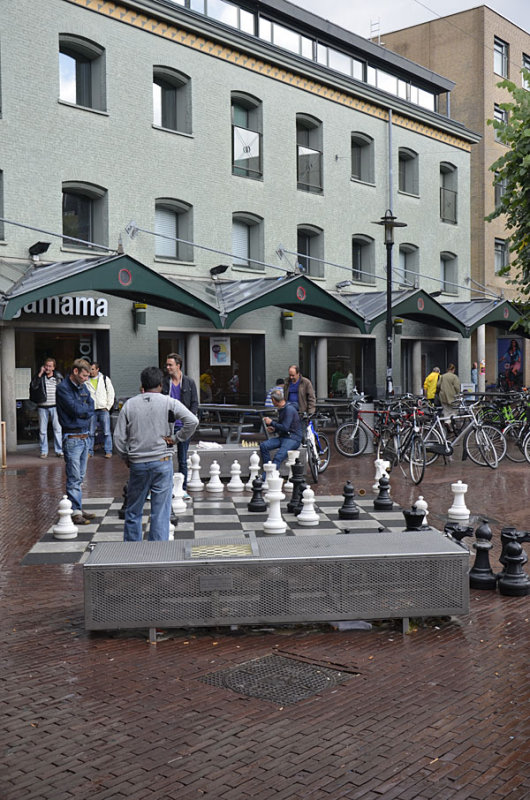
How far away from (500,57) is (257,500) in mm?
34146

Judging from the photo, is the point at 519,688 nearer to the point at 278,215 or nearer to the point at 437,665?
the point at 437,665

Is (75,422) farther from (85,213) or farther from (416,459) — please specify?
(85,213)

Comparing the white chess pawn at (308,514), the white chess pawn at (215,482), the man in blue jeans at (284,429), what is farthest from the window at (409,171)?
the white chess pawn at (308,514)

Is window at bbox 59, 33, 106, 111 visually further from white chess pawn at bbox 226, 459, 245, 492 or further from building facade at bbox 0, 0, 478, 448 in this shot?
white chess pawn at bbox 226, 459, 245, 492

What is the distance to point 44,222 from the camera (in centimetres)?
1838

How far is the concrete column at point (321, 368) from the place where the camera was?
25750 mm

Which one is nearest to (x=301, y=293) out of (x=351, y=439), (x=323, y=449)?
(x=351, y=439)

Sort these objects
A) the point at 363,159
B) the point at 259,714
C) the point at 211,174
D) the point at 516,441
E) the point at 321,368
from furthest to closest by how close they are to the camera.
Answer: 1. the point at 363,159
2. the point at 321,368
3. the point at 211,174
4. the point at 516,441
5. the point at 259,714

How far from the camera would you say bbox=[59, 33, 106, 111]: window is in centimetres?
1919

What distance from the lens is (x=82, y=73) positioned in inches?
780

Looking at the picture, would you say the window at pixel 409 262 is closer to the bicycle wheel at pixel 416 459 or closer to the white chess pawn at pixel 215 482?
the bicycle wheel at pixel 416 459

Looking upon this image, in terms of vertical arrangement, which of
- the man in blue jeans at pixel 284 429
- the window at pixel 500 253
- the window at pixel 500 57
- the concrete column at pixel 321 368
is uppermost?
the window at pixel 500 57

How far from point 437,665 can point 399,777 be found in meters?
1.54

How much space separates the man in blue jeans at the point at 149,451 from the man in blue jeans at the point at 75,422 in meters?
2.18
